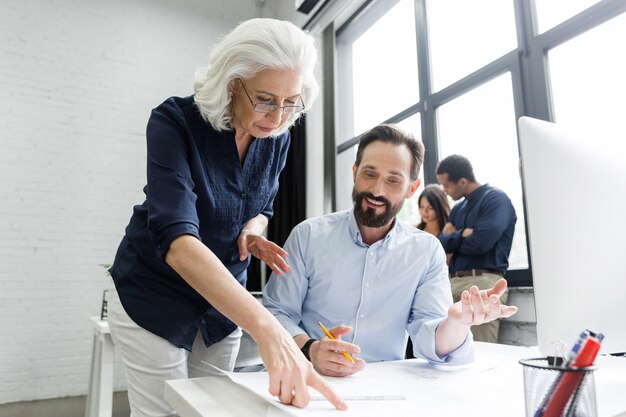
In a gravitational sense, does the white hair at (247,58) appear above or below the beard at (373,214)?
above

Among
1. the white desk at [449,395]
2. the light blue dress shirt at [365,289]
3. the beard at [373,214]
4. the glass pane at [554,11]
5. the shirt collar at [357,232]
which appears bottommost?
the white desk at [449,395]

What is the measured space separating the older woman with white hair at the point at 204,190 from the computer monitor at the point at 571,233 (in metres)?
0.52

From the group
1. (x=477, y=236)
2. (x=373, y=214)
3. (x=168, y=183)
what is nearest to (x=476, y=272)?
(x=477, y=236)

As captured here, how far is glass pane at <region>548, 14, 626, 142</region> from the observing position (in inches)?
93.2

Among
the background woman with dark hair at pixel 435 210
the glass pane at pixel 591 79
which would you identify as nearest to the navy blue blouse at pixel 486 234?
the background woman with dark hair at pixel 435 210

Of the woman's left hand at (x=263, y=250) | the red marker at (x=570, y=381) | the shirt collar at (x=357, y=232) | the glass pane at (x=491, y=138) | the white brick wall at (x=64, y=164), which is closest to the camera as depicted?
the red marker at (x=570, y=381)

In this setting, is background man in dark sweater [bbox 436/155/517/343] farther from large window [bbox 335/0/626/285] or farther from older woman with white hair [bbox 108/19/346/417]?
older woman with white hair [bbox 108/19/346/417]

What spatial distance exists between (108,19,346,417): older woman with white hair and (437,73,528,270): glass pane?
81.4 inches

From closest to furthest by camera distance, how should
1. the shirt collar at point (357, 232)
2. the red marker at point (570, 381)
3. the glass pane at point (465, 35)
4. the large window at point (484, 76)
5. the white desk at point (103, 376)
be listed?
1. the red marker at point (570, 381)
2. the shirt collar at point (357, 232)
3. the white desk at point (103, 376)
4. the large window at point (484, 76)
5. the glass pane at point (465, 35)

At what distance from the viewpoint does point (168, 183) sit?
87 cm

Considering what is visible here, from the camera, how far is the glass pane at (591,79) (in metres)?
2.37

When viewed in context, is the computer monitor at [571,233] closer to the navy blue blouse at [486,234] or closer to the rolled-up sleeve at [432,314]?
the rolled-up sleeve at [432,314]

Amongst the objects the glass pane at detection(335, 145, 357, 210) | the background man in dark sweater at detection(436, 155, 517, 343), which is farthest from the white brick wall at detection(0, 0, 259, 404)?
the background man in dark sweater at detection(436, 155, 517, 343)

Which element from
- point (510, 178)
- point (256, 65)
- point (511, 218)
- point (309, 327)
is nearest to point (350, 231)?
point (309, 327)
